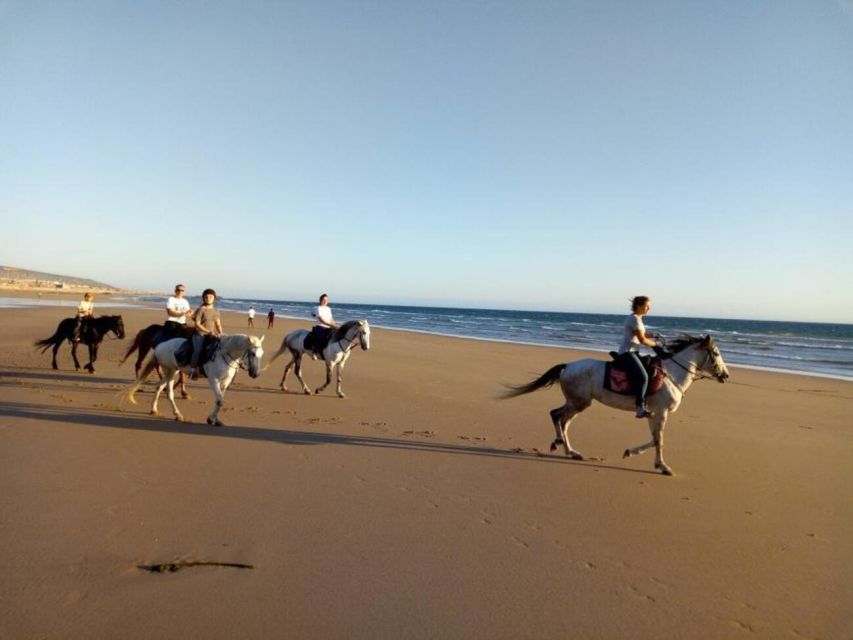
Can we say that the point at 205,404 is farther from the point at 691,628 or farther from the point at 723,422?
the point at 723,422

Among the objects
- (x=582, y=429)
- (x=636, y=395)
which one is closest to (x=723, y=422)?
(x=582, y=429)

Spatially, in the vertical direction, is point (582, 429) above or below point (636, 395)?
below

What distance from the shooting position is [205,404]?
9039 mm

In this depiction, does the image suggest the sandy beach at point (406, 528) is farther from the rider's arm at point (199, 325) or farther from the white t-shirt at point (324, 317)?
the white t-shirt at point (324, 317)

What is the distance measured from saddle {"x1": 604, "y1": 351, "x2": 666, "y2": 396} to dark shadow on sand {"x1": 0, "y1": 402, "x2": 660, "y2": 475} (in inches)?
40.6

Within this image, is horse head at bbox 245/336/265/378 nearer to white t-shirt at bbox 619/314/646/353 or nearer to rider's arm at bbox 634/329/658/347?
white t-shirt at bbox 619/314/646/353

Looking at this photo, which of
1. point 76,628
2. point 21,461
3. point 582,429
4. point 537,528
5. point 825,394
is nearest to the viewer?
point 76,628

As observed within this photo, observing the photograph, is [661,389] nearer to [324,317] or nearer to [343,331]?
[343,331]

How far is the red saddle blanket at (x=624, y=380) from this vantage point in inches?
251

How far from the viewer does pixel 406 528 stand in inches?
166

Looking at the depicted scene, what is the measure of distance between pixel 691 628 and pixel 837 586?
1530mm

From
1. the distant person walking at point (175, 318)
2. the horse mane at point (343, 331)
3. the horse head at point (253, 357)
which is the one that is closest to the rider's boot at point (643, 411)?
the horse head at point (253, 357)

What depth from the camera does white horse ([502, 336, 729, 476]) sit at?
636 cm

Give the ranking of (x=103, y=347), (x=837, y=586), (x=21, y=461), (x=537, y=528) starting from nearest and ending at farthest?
(x=837, y=586), (x=537, y=528), (x=21, y=461), (x=103, y=347)
